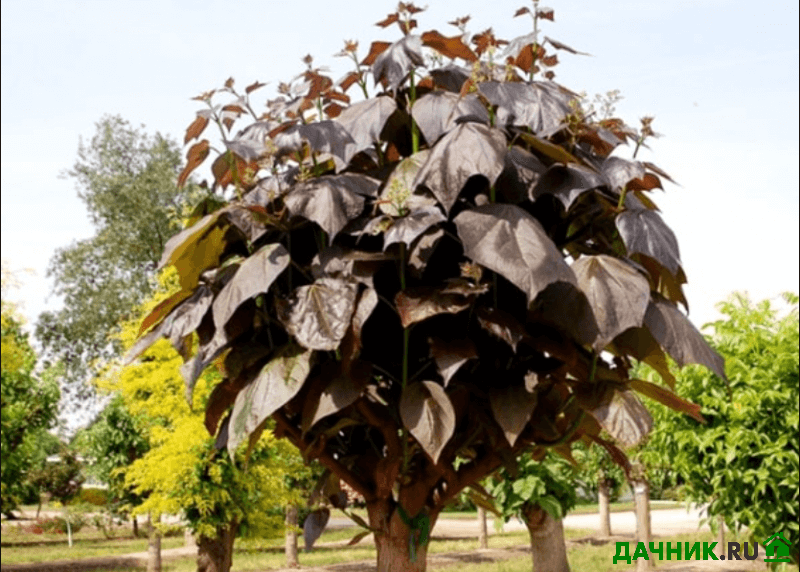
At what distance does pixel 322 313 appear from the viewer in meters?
2.41

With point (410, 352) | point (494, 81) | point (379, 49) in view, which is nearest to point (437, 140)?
point (494, 81)

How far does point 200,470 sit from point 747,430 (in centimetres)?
580

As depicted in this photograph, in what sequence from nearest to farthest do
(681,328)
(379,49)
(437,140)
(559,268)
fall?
(559,268), (681,328), (437,140), (379,49)

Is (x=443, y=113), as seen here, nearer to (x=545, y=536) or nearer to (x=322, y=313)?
(x=322, y=313)

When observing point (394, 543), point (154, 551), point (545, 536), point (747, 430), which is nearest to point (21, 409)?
point (154, 551)

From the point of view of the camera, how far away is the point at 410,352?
8.98 ft

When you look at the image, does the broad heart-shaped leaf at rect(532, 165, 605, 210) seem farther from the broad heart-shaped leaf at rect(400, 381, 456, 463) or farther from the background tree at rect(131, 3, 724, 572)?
the broad heart-shaped leaf at rect(400, 381, 456, 463)

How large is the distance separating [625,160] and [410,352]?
2.72 ft

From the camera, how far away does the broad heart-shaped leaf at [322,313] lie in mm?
2375

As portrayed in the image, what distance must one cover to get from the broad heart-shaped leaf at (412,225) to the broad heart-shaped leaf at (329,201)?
166 mm

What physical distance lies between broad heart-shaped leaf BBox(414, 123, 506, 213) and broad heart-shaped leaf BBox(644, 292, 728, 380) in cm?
58

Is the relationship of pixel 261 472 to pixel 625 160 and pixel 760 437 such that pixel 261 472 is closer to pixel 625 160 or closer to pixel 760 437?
pixel 760 437

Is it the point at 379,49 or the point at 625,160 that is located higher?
the point at 379,49

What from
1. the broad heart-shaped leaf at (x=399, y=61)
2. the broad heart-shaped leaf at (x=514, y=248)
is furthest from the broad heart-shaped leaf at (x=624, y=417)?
the broad heart-shaped leaf at (x=399, y=61)
